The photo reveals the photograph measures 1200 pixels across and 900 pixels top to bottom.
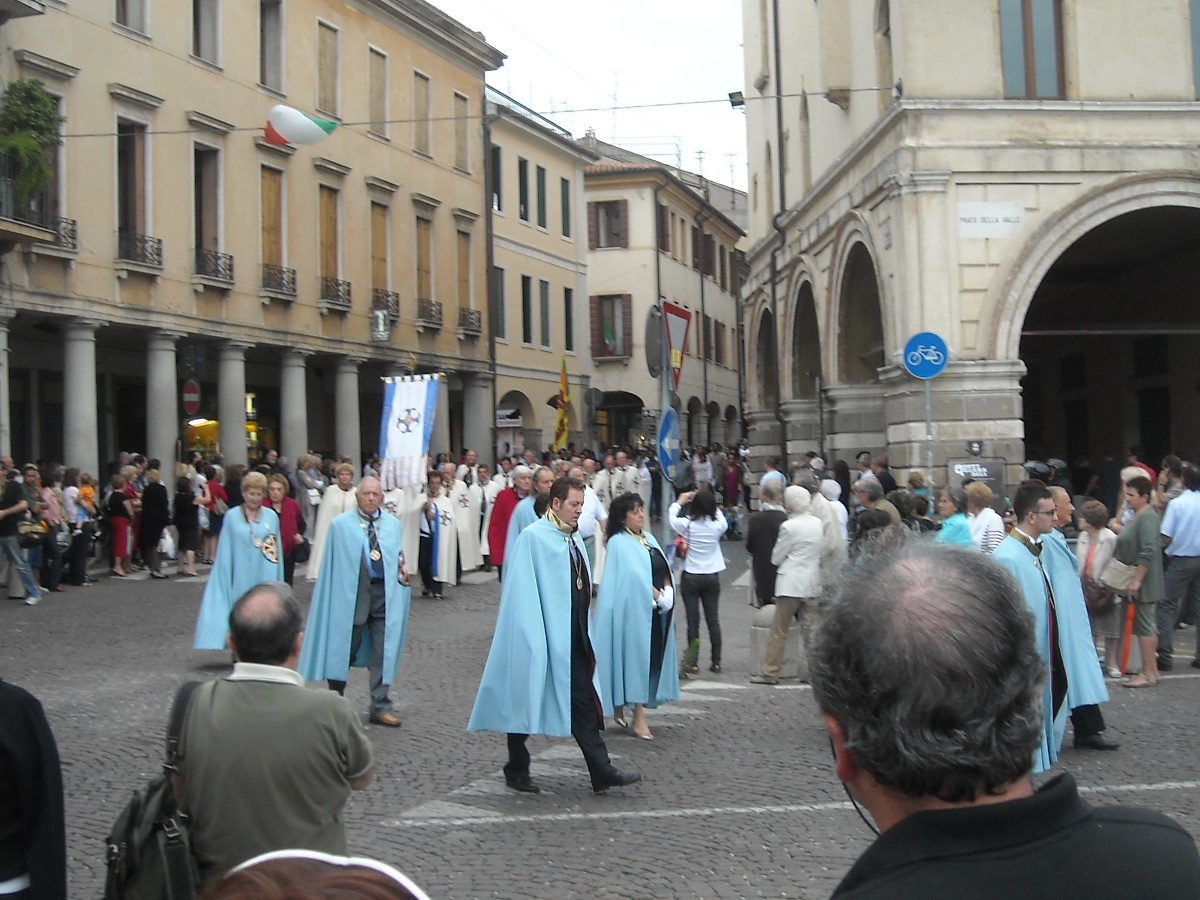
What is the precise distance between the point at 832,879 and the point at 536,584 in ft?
7.74

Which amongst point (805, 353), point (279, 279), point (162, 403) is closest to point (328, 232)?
point (279, 279)

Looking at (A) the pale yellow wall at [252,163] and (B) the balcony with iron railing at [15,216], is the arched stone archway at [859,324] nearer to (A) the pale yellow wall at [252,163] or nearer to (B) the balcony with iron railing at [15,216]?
(A) the pale yellow wall at [252,163]

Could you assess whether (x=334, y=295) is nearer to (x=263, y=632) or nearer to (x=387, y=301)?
(x=387, y=301)

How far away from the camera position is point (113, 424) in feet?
92.4

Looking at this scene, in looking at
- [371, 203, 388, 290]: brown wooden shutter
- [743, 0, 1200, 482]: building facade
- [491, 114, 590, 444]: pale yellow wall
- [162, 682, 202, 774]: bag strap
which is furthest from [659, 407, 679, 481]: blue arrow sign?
[491, 114, 590, 444]: pale yellow wall

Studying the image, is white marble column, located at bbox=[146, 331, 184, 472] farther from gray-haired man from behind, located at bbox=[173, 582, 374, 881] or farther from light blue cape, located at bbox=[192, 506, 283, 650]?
gray-haired man from behind, located at bbox=[173, 582, 374, 881]

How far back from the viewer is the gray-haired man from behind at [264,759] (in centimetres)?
390

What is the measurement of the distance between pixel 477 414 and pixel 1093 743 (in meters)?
30.5

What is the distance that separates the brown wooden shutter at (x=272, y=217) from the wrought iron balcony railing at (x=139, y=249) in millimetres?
3677

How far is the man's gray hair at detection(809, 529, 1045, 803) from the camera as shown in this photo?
181cm

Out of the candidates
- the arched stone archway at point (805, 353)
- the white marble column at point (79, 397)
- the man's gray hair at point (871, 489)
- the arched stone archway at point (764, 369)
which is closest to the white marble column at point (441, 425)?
the arched stone archway at point (764, 369)

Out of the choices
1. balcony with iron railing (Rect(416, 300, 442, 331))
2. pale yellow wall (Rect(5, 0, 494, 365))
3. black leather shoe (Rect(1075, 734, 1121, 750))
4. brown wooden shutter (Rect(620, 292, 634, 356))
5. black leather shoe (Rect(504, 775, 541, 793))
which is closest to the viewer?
black leather shoe (Rect(504, 775, 541, 793))

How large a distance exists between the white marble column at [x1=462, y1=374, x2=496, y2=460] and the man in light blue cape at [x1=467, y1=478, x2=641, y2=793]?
30552 mm

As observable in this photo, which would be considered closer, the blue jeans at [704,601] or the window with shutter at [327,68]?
the blue jeans at [704,601]
